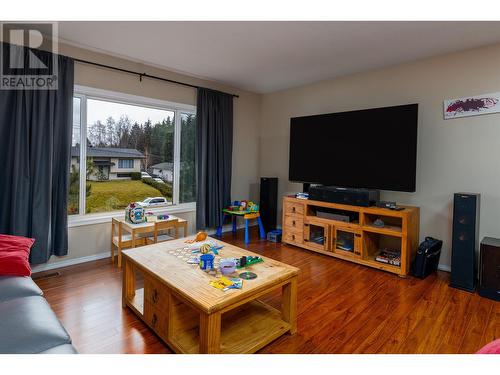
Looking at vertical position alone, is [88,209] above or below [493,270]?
above

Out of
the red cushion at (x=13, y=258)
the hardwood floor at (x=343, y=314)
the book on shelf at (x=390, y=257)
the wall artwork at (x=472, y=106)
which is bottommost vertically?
the hardwood floor at (x=343, y=314)

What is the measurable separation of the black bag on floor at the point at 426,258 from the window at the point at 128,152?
2.87 metres

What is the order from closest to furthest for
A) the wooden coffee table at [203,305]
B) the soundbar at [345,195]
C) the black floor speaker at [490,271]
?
the wooden coffee table at [203,305], the black floor speaker at [490,271], the soundbar at [345,195]

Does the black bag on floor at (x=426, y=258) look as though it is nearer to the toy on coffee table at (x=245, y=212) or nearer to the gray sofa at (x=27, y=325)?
the toy on coffee table at (x=245, y=212)

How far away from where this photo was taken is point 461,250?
2506 millimetres

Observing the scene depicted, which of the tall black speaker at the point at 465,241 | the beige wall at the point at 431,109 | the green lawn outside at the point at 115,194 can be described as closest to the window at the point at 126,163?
the green lawn outside at the point at 115,194

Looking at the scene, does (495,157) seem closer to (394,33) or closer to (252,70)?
(394,33)

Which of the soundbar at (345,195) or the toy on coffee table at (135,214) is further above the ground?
the soundbar at (345,195)

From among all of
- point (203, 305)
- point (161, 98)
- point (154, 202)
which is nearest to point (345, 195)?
point (203, 305)

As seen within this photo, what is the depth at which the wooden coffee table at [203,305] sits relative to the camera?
142 cm

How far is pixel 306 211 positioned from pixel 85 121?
108 inches

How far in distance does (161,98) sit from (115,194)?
1328 millimetres

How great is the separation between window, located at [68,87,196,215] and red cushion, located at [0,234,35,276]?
1232 mm
